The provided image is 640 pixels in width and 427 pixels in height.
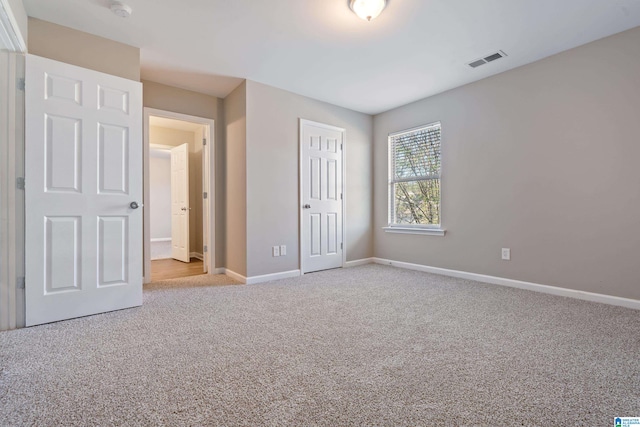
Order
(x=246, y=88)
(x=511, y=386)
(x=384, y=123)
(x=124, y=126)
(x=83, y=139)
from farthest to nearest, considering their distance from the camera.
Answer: (x=384, y=123) → (x=246, y=88) → (x=124, y=126) → (x=83, y=139) → (x=511, y=386)

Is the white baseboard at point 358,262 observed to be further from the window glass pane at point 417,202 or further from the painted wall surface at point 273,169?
the painted wall surface at point 273,169

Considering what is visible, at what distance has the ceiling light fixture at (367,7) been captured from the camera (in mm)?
2205

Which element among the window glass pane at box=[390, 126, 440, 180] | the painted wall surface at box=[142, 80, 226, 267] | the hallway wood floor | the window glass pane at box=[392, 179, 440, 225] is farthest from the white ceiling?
the hallway wood floor

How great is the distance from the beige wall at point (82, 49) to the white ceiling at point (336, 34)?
0.07 meters

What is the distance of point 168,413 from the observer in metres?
1.28

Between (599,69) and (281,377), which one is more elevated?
(599,69)

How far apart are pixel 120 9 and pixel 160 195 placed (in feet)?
23.3

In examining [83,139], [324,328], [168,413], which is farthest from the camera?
[83,139]

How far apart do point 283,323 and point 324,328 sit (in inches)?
13.3

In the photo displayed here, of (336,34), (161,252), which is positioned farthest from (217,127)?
(161,252)

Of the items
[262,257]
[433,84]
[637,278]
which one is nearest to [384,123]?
[433,84]

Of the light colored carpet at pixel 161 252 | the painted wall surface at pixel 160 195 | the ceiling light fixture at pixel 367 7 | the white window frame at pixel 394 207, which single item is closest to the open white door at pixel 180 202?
the light colored carpet at pixel 161 252

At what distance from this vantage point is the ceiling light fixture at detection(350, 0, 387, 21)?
2205 mm

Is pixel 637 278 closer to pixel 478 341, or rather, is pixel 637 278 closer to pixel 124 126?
pixel 478 341
